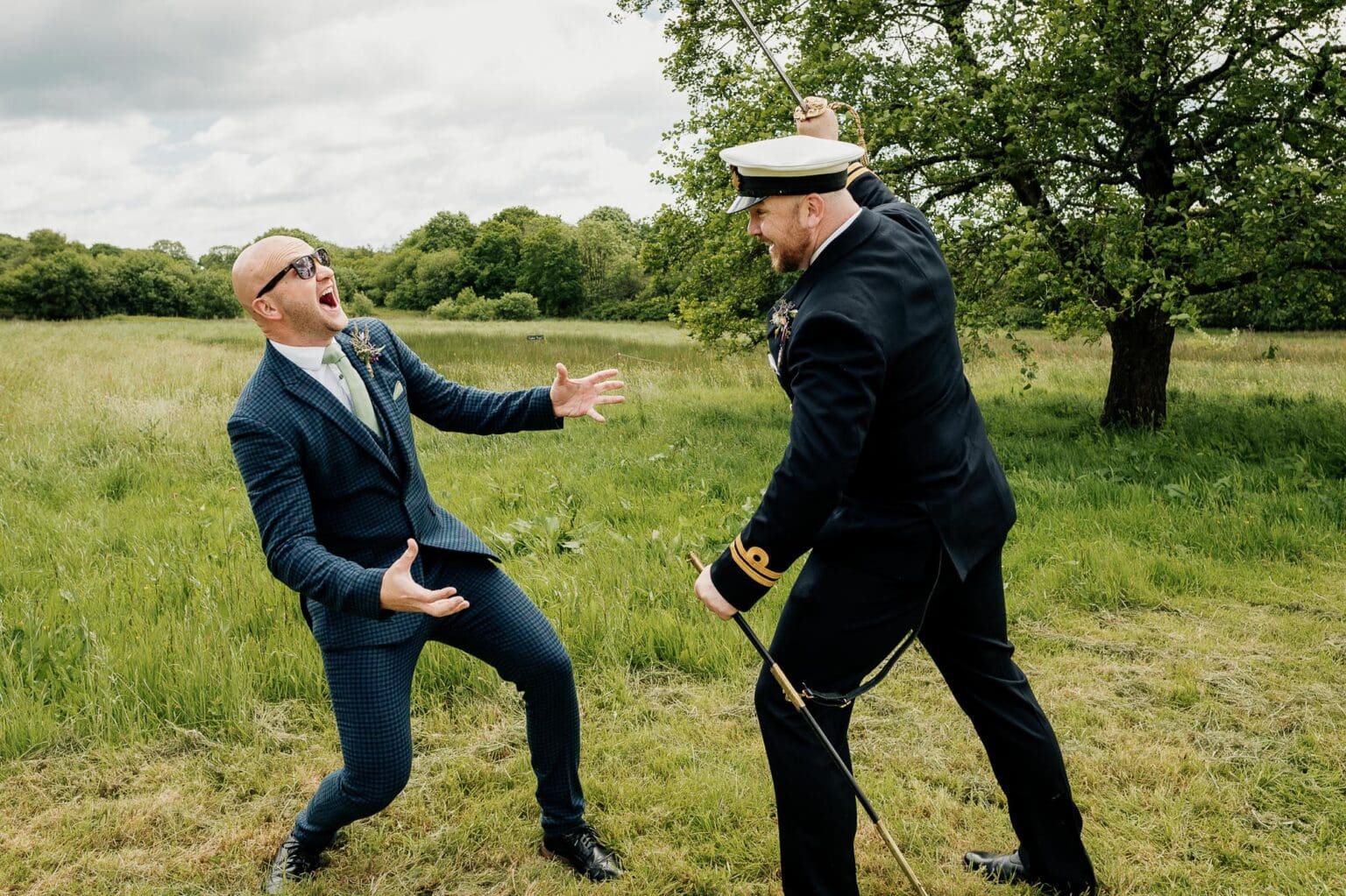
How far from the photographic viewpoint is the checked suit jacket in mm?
2688

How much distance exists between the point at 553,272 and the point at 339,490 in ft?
271

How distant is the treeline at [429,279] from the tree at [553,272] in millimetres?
92

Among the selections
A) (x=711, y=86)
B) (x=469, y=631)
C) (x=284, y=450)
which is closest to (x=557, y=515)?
(x=469, y=631)

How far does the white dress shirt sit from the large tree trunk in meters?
10.5

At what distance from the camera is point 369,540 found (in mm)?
2994

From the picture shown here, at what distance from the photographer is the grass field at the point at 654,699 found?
3.43 meters

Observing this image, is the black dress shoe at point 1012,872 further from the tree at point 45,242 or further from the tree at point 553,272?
the tree at point 45,242

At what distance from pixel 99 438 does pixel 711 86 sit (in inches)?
389

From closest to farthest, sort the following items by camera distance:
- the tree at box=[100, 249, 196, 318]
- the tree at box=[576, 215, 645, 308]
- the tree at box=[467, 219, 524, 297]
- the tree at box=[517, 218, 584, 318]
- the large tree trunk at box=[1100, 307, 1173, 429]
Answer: the large tree trunk at box=[1100, 307, 1173, 429] → the tree at box=[576, 215, 645, 308] → the tree at box=[100, 249, 196, 318] → the tree at box=[517, 218, 584, 318] → the tree at box=[467, 219, 524, 297]

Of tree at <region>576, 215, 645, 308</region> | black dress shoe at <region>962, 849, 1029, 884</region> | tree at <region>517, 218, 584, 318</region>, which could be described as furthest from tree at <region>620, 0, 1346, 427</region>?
tree at <region>517, 218, 584, 318</region>

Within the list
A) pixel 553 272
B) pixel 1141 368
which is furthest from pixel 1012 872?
pixel 553 272

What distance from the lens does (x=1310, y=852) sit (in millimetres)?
3305

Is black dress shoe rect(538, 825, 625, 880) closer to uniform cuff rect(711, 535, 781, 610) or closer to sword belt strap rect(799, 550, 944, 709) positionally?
sword belt strap rect(799, 550, 944, 709)

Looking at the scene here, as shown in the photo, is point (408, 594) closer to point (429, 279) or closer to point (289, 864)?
point (289, 864)
